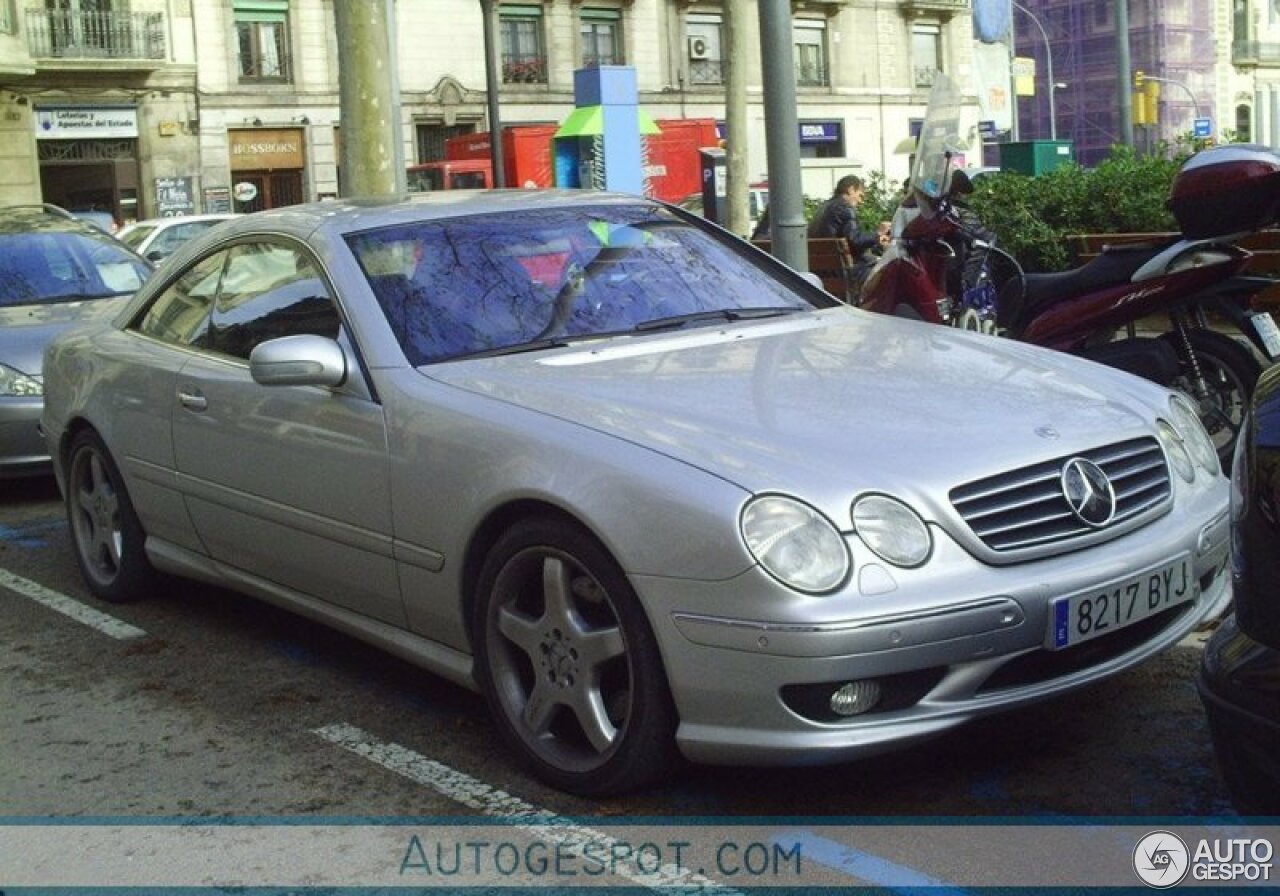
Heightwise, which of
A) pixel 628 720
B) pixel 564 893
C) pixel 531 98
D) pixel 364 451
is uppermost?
pixel 531 98

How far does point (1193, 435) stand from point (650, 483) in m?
1.58

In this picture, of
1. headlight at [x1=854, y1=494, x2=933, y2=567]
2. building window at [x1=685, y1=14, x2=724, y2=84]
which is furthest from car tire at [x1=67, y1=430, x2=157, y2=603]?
building window at [x1=685, y1=14, x2=724, y2=84]

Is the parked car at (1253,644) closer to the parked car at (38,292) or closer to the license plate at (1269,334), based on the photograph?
the license plate at (1269,334)

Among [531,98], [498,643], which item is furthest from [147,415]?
[531,98]

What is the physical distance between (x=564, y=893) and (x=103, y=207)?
114 ft

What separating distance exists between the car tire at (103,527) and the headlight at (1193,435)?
3514 millimetres

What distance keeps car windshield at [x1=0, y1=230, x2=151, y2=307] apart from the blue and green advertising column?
15.3 m

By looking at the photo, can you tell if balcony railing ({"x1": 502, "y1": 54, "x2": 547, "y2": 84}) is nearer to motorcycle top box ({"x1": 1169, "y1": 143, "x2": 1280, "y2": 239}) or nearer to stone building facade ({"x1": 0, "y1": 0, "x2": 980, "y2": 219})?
stone building facade ({"x1": 0, "y1": 0, "x2": 980, "y2": 219})

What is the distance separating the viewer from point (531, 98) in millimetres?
40781

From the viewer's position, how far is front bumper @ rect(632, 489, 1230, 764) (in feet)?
11.8

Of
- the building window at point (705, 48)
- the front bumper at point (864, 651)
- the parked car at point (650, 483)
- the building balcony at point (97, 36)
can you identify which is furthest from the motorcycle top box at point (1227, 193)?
the building window at point (705, 48)

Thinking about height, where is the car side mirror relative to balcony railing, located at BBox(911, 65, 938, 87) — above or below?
below

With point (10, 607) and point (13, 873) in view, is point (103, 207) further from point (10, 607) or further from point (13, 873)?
point (13, 873)

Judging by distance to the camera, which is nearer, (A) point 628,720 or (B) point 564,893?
(B) point 564,893
